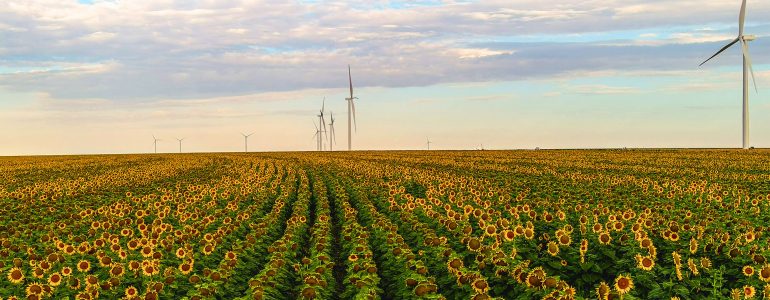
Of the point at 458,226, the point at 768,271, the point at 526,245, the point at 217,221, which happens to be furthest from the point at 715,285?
the point at 217,221

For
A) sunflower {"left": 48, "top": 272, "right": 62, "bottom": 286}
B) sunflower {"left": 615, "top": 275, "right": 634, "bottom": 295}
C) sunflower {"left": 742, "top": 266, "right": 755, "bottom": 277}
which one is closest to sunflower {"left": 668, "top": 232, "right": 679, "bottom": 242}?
sunflower {"left": 742, "top": 266, "right": 755, "bottom": 277}

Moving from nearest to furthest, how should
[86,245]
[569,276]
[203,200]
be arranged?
[569,276] → [86,245] → [203,200]

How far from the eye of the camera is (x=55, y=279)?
1170cm

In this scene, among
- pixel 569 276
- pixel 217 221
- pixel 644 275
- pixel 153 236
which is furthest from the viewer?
pixel 217 221

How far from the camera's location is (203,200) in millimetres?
25250

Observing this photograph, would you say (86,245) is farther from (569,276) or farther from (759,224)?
(759,224)

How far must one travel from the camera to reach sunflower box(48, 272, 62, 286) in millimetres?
11570

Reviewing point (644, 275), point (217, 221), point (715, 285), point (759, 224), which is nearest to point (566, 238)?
point (644, 275)

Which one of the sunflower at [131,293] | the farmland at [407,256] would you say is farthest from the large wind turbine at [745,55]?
the sunflower at [131,293]

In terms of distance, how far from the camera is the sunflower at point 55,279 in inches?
456

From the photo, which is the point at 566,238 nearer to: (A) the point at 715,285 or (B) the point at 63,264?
(A) the point at 715,285

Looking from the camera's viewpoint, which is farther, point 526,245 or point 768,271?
point 526,245

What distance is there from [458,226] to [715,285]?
6278mm

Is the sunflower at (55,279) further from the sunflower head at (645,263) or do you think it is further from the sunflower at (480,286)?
the sunflower head at (645,263)
